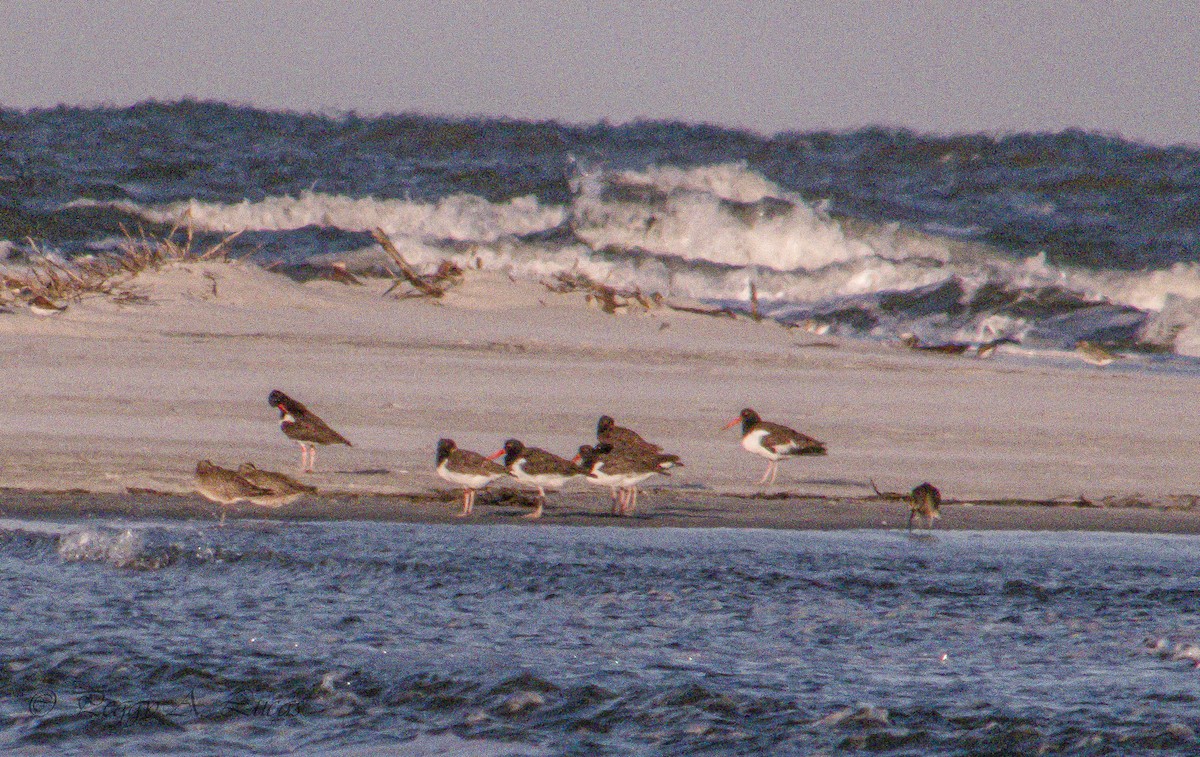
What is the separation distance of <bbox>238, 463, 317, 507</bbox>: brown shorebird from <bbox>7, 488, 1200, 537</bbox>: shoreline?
105mm

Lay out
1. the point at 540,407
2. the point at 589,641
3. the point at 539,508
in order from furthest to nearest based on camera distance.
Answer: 1. the point at 540,407
2. the point at 539,508
3. the point at 589,641

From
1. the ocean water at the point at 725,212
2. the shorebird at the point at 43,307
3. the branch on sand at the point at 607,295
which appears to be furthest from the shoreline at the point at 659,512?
the ocean water at the point at 725,212

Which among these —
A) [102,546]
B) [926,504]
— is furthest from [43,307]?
[926,504]

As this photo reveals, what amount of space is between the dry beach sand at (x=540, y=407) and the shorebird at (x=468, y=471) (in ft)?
0.66

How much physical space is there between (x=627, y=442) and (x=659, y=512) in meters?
0.76

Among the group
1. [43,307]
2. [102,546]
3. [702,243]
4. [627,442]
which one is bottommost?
[102,546]

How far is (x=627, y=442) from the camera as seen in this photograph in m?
9.62

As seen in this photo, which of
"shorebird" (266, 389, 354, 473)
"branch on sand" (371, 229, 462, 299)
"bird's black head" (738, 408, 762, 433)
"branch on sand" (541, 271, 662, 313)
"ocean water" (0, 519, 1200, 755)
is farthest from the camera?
"branch on sand" (371, 229, 462, 299)

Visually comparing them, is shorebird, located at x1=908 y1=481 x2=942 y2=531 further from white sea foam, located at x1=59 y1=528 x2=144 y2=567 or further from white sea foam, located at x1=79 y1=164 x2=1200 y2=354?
white sea foam, located at x1=79 y1=164 x2=1200 y2=354

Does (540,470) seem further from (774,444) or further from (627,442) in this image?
(774,444)

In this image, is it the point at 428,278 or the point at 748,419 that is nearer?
the point at 748,419

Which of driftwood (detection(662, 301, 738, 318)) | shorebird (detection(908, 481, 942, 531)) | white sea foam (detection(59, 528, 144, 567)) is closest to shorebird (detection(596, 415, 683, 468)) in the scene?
shorebird (detection(908, 481, 942, 531))

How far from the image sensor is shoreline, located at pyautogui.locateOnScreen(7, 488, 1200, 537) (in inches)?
331

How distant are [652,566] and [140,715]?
283cm
